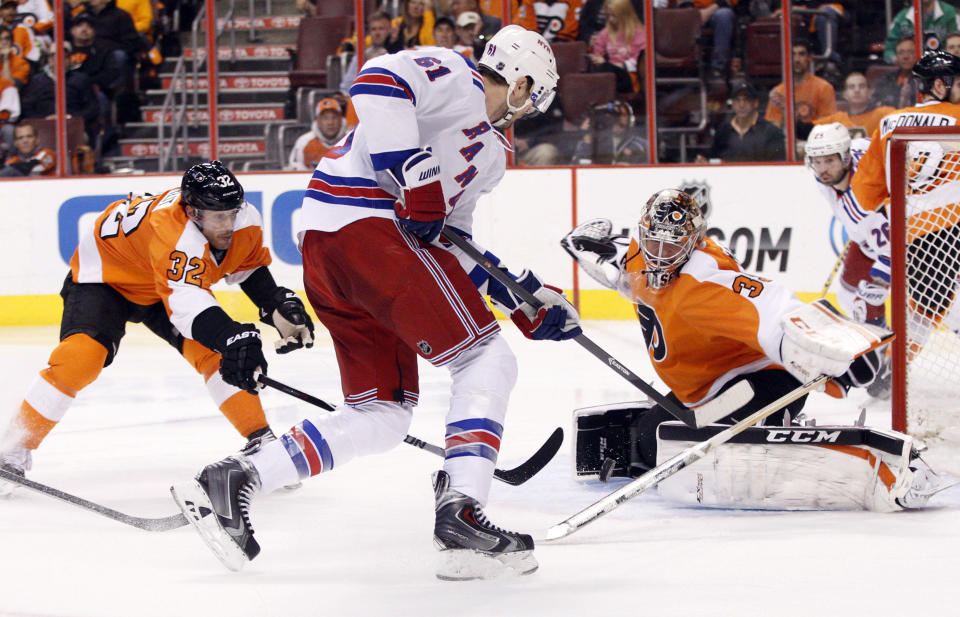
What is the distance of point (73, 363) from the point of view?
3059mm

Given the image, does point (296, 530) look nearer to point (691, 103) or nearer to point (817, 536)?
point (817, 536)

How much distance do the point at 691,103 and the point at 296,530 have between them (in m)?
4.61

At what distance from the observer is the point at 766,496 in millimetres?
2736

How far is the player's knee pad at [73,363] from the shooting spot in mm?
3059

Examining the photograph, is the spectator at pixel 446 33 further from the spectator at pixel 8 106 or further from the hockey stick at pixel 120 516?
the hockey stick at pixel 120 516

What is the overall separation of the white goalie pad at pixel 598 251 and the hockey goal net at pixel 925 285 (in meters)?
0.76

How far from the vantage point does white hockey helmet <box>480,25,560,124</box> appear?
2.43 meters

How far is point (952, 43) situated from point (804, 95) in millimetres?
802

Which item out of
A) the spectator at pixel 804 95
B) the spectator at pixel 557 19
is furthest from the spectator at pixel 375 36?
the spectator at pixel 804 95

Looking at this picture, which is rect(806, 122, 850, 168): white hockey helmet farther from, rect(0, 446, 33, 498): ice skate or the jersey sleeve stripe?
rect(0, 446, 33, 498): ice skate

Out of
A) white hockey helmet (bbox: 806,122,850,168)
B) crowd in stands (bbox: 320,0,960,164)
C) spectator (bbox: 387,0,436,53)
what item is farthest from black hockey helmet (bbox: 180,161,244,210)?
spectator (bbox: 387,0,436,53)

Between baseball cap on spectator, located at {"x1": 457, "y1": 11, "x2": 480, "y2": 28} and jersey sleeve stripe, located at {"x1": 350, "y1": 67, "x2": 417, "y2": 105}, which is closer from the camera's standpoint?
jersey sleeve stripe, located at {"x1": 350, "y1": 67, "x2": 417, "y2": 105}

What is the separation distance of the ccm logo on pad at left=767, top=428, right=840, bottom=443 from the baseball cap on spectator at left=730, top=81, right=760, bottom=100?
14.1ft

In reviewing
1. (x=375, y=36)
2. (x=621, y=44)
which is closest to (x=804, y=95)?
(x=621, y=44)
